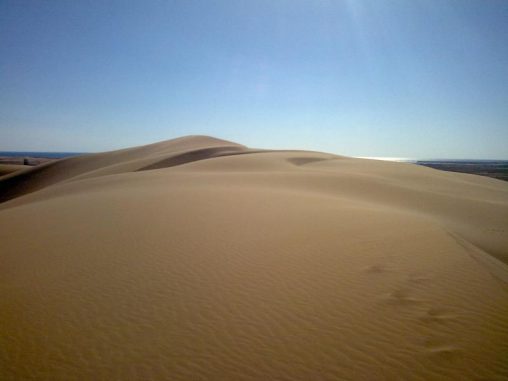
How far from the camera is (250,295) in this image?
3.92 metres

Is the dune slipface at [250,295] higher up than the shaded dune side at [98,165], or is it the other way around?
the shaded dune side at [98,165]

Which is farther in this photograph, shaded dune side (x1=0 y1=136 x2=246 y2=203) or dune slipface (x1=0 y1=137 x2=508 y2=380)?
shaded dune side (x1=0 y1=136 x2=246 y2=203)

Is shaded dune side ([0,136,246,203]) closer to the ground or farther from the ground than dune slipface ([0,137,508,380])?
farther from the ground

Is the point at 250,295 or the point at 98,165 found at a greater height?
the point at 98,165

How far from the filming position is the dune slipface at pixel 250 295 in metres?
2.82

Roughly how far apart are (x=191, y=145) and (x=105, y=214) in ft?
106

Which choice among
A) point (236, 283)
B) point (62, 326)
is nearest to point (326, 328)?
point (236, 283)

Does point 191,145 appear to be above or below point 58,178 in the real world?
above

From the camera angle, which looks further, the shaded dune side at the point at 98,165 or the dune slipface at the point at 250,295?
the shaded dune side at the point at 98,165

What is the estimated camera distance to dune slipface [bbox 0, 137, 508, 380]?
282 centimetres

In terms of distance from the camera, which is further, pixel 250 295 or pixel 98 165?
pixel 98 165

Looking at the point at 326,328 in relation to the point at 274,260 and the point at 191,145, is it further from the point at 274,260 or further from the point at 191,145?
the point at 191,145

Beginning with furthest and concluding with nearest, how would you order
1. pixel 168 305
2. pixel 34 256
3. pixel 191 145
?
1. pixel 191 145
2. pixel 34 256
3. pixel 168 305

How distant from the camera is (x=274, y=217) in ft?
23.9
